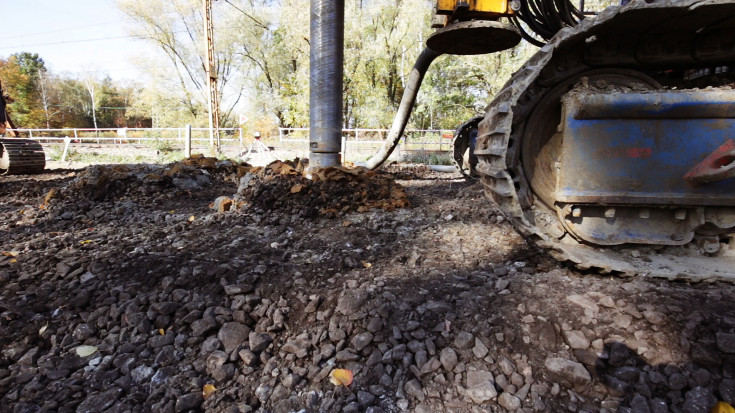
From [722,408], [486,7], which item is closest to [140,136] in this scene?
[486,7]

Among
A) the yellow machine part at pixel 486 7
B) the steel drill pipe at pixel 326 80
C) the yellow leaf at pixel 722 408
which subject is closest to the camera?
the yellow leaf at pixel 722 408

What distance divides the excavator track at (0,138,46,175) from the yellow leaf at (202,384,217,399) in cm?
1039

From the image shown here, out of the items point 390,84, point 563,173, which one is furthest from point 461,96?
point 563,173

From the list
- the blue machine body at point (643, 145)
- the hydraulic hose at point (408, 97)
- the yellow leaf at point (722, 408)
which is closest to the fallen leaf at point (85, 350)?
the yellow leaf at point (722, 408)

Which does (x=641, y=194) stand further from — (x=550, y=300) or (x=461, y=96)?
(x=461, y=96)

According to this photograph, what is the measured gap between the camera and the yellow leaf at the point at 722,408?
136cm

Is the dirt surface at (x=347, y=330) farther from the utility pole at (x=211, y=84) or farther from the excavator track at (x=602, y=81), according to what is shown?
the utility pole at (x=211, y=84)

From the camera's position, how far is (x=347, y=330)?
186 cm

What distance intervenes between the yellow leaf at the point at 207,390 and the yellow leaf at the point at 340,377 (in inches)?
19.0

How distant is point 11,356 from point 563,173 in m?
3.04

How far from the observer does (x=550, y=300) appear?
193 centimetres

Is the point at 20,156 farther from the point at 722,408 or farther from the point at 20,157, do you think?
the point at 722,408

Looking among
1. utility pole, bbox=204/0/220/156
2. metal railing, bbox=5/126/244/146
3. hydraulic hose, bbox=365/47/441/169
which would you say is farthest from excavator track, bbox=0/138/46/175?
hydraulic hose, bbox=365/47/441/169

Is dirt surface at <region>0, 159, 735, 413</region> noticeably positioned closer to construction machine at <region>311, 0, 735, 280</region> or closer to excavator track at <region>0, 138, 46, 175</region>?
construction machine at <region>311, 0, 735, 280</region>
